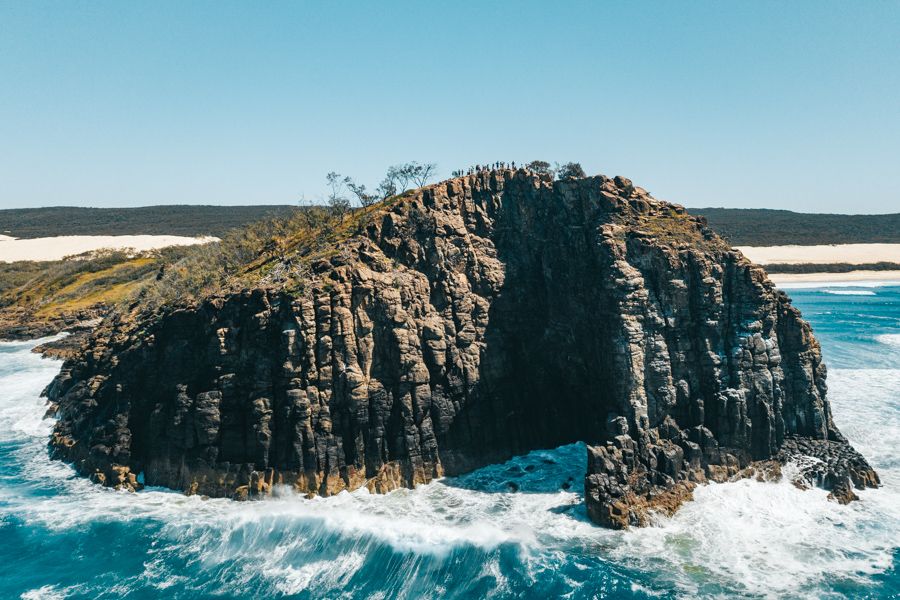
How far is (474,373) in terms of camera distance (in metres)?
50.4

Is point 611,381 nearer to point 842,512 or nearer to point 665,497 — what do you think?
point 665,497

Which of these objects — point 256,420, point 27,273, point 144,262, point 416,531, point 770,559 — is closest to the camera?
point 770,559

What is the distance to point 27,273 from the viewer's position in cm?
14612

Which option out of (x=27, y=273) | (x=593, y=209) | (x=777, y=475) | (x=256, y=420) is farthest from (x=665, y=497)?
(x=27, y=273)

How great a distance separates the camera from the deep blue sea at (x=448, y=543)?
1332 inches

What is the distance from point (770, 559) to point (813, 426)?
677 inches

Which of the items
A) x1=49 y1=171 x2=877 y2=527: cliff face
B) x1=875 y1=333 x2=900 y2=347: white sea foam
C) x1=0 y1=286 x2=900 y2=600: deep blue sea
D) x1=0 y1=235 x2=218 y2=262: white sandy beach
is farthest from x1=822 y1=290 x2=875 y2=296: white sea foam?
x1=0 y1=235 x2=218 y2=262: white sandy beach

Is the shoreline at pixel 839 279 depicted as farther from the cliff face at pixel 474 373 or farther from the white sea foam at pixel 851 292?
the cliff face at pixel 474 373

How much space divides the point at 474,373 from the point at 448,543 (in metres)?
16.0

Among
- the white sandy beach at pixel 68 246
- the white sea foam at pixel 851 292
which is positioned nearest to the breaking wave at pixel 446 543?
the white sea foam at pixel 851 292

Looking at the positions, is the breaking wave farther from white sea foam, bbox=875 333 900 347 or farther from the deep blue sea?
white sea foam, bbox=875 333 900 347

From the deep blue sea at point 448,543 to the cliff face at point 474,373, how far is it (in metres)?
2.26

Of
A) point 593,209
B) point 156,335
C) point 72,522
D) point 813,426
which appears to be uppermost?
point 593,209

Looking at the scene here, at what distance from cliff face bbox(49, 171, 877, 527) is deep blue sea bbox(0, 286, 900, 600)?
7.43 ft
